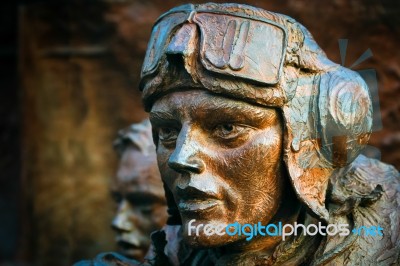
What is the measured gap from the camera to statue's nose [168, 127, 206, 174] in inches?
98.0

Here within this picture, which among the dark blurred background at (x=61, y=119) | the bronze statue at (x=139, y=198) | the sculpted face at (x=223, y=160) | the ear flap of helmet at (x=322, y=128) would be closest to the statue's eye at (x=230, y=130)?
the sculpted face at (x=223, y=160)

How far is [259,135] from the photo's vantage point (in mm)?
2514

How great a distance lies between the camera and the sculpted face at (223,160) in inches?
98.4

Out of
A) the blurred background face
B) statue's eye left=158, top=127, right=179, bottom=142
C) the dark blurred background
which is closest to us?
statue's eye left=158, top=127, right=179, bottom=142

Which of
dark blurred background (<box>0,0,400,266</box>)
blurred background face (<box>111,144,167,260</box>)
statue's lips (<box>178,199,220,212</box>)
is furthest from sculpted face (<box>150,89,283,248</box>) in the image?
dark blurred background (<box>0,0,400,266</box>)

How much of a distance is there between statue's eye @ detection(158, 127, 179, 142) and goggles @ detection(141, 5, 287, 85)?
0.15 meters

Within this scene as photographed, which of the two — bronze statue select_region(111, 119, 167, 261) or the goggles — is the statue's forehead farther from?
bronze statue select_region(111, 119, 167, 261)

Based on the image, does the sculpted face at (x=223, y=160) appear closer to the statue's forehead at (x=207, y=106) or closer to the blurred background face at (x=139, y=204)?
the statue's forehead at (x=207, y=106)

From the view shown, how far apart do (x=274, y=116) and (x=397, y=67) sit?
5.06ft

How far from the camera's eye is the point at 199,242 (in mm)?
2537

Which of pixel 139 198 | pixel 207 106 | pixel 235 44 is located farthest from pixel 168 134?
pixel 139 198

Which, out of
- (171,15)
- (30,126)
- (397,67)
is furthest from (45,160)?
(171,15)

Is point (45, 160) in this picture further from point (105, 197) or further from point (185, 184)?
point (185, 184)

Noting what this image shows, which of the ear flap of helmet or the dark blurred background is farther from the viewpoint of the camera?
the dark blurred background
